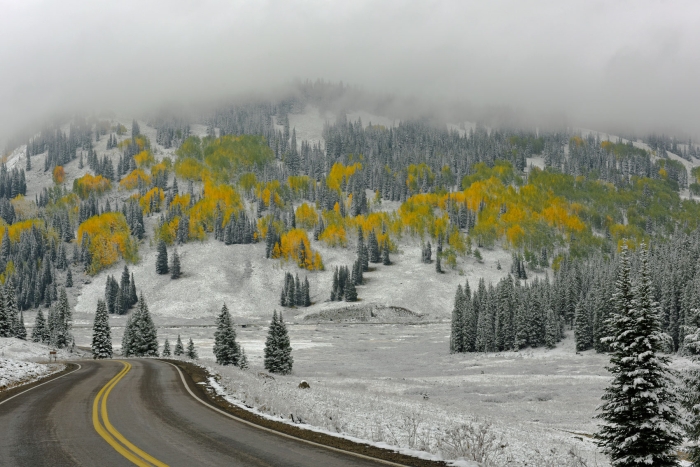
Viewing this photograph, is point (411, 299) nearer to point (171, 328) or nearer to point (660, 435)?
point (171, 328)

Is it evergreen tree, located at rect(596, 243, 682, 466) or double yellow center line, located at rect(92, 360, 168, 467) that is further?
evergreen tree, located at rect(596, 243, 682, 466)

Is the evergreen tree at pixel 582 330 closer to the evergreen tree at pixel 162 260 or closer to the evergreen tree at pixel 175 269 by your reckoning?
the evergreen tree at pixel 175 269

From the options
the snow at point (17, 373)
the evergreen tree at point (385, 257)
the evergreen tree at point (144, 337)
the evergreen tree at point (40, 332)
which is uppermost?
the evergreen tree at point (385, 257)

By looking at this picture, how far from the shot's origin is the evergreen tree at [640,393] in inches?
621

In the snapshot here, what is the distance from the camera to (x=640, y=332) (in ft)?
55.3

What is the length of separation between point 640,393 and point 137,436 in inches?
616

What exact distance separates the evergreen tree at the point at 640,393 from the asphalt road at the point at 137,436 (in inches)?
397

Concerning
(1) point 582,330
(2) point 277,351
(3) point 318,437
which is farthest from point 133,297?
(3) point 318,437

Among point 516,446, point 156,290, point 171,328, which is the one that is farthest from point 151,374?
point 156,290

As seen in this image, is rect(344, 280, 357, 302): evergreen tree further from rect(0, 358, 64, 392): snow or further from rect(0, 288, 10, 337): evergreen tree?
rect(0, 358, 64, 392): snow

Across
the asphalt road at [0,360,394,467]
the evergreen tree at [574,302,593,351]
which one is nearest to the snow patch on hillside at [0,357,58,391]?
the asphalt road at [0,360,394,467]

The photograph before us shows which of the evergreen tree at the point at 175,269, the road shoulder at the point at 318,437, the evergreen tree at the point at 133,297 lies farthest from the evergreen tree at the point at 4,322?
the evergreen tree at the point at 175,269

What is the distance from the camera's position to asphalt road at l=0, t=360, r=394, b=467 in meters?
11.5

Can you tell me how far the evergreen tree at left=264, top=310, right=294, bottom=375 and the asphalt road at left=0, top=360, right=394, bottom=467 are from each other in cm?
3347
